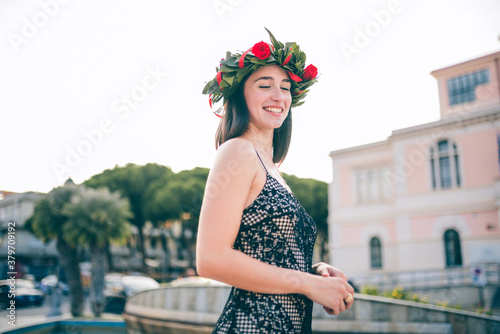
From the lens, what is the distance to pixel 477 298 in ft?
54.9

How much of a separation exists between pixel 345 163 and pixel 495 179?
8.73 meters

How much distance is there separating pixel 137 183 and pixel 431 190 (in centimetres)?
2631

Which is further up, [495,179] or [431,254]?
[495,179]

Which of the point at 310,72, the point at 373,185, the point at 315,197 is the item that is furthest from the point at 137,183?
the point at 310,72

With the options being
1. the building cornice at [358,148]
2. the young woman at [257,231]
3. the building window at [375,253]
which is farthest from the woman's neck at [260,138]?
the building window at [375,253]

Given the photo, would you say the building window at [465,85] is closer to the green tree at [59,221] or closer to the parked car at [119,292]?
the parked car at [119,292]

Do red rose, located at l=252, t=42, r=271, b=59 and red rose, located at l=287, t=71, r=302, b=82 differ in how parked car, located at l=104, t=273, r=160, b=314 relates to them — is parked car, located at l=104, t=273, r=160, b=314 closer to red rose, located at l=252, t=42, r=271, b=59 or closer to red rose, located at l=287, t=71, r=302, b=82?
red rose, located at l=287, t=71, r=302, b=82

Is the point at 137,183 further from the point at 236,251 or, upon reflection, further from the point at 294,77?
the point at 236,251

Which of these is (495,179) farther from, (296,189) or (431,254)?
(296,189)

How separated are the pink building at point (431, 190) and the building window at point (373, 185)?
0.06m

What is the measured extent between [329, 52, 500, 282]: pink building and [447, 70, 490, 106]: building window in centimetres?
5

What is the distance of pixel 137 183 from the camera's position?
38.3m

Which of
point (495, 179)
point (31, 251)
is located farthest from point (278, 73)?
point (31, 251)

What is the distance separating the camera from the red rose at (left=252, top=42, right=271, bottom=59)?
5.82 ft
